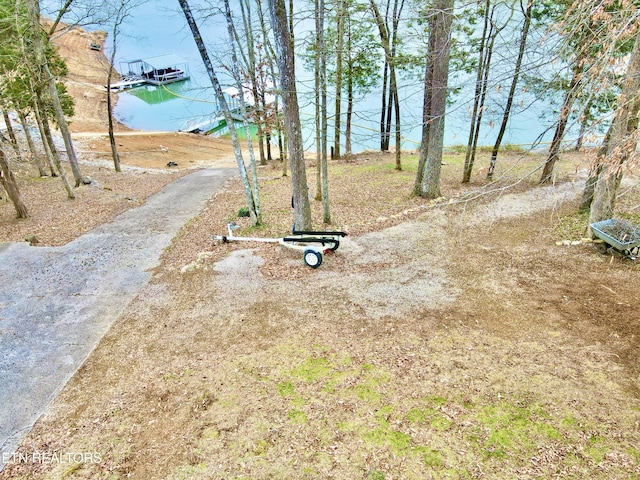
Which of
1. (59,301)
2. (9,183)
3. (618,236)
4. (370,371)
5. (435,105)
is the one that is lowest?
(59,301)

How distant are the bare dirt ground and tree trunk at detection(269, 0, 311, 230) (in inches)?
61.8

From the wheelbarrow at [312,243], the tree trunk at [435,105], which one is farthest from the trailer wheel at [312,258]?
the tree trunk at [435,105]

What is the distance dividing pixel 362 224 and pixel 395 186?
5.26 meters

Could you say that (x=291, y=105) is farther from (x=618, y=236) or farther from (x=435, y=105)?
(x=618, y=236)

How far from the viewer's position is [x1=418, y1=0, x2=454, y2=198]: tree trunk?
32.2 ft

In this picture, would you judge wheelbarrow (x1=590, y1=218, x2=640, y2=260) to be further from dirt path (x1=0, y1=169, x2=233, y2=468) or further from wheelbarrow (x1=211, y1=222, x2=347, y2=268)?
dirt path (x1=0, y1=169, x2=233, y2=468)

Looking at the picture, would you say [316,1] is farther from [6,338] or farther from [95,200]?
[95,200]

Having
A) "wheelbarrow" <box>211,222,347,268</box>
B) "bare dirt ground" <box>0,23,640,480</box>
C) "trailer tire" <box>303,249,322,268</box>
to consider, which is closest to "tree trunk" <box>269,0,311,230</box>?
"wheelbarrow" <box>211,222,347,268</box>

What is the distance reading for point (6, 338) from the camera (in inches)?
213

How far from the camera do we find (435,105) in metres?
10.9

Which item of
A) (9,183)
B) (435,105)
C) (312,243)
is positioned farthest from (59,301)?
(435,105)

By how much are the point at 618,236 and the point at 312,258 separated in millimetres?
6250

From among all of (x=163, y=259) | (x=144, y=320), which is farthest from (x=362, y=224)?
(x=144, y=320)

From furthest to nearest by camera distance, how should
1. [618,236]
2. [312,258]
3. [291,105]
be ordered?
[291,105] → [312,258] → [618,236]
